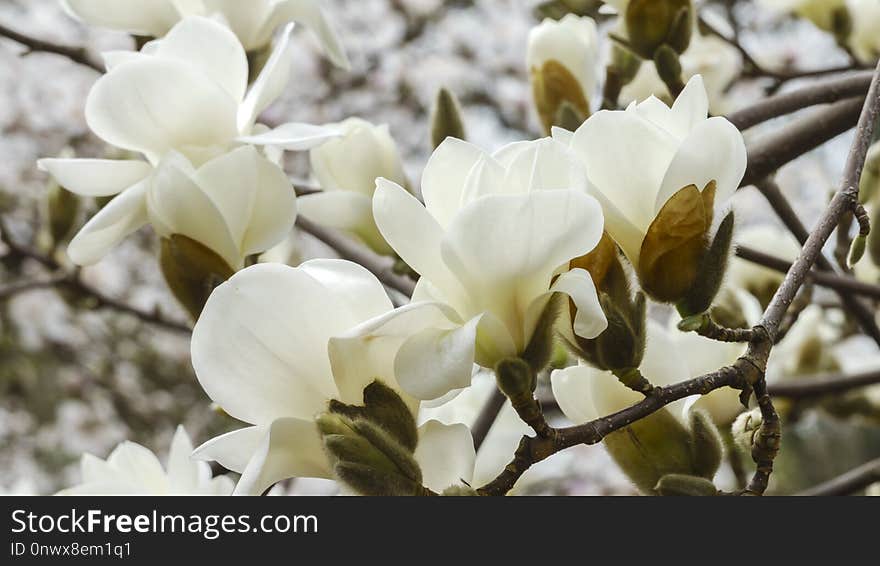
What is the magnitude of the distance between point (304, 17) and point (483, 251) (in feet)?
1.27

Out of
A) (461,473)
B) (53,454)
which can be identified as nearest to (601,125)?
(461,473)

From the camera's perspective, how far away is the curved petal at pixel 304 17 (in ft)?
2.41

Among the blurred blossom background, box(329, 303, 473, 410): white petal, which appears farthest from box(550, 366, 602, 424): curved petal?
the blurred blossom background

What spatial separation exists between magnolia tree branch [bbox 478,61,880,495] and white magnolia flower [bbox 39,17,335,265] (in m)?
0.23

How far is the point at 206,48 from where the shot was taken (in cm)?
60

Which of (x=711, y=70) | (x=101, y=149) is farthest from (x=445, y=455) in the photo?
(x=101, y=149)

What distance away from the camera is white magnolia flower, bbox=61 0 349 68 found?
0.72 meters

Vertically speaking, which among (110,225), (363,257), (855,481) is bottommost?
(855,481)

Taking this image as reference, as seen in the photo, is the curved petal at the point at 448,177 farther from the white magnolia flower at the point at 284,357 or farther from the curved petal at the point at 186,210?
the curved petal at the point at 186,210

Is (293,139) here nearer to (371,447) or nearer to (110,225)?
(110,225)

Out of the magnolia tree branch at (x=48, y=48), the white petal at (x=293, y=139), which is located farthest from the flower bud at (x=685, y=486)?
the magnolia tree branch at (x=48, y=48)

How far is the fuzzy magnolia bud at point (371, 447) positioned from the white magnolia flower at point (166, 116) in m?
0.18

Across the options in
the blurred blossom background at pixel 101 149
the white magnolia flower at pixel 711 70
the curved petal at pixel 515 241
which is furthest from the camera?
the blurred blossom background at pixel 101 149

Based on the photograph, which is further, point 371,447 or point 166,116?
point 166,116
